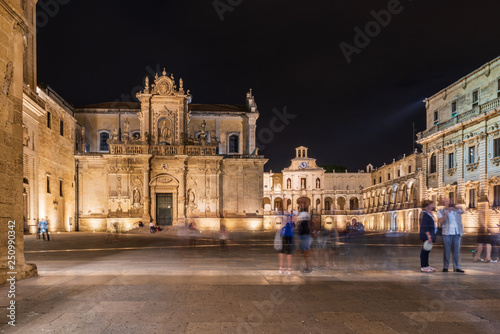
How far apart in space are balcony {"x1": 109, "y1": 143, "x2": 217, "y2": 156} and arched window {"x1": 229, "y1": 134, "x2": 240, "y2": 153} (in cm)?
574

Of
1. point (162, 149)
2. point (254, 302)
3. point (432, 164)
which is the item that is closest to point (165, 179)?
point (162, 149)

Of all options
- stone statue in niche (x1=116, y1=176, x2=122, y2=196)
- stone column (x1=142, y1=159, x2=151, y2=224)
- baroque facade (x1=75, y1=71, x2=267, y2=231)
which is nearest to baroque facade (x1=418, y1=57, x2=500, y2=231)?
baroque facade (x1=75, y1=71, x2=267, y2=231)

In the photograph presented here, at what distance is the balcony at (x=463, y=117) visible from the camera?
3216cm

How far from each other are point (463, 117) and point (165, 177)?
29.4 meters

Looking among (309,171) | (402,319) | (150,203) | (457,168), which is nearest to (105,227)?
(150,203)

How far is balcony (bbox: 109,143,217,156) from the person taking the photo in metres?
41.9

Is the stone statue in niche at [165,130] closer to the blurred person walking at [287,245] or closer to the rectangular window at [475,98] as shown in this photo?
the rectangular window at [475,98]

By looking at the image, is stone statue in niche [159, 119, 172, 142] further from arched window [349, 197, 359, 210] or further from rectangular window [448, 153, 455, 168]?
arched window [349, 197, 359, 210]

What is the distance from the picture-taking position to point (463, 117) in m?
36.6

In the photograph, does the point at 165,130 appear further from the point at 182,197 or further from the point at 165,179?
the point at 182,197

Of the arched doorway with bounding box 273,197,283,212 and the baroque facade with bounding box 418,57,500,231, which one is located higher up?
the baroque facade with bounding box 418,57,500,231

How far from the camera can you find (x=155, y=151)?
139ft

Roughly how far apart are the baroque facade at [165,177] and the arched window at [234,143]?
3.30 m

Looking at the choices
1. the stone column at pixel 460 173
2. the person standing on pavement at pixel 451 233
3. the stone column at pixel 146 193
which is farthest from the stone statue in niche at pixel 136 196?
the person standing on pavement at pixel 451 233
